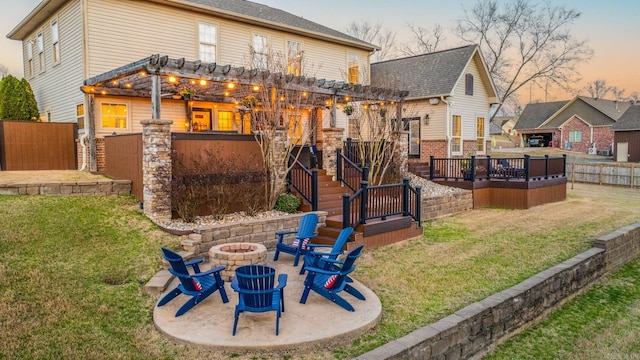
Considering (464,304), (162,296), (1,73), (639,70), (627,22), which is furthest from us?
(639,70)

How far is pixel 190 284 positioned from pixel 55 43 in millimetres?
13565

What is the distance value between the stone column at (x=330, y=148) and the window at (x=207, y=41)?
18.0ft

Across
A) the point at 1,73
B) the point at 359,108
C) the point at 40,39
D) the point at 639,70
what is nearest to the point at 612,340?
the point at 359,108

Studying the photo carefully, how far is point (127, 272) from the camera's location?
6.56 meters

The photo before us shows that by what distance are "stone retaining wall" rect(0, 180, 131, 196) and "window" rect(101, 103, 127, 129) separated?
433cm

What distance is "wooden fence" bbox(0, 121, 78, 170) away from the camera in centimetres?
1280

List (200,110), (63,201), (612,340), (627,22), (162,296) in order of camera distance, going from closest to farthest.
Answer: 1. (162,296)
2. (612,340)
3. (63,201)
4. (200,110)
5. (627,22)

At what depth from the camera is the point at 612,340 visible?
23.4ft

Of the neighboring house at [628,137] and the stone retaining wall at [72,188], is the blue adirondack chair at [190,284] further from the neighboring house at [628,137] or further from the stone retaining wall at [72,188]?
the neighboring house at [628,137]

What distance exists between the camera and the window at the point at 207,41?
595 inches

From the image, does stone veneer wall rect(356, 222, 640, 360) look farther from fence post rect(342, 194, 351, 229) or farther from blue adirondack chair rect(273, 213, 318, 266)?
fence post rect(342, 194, 351, 229)

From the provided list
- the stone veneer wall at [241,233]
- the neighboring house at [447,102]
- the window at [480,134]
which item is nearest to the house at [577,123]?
the window at [480,134]

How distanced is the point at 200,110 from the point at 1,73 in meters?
31.0

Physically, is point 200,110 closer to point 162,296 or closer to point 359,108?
point 359,108
